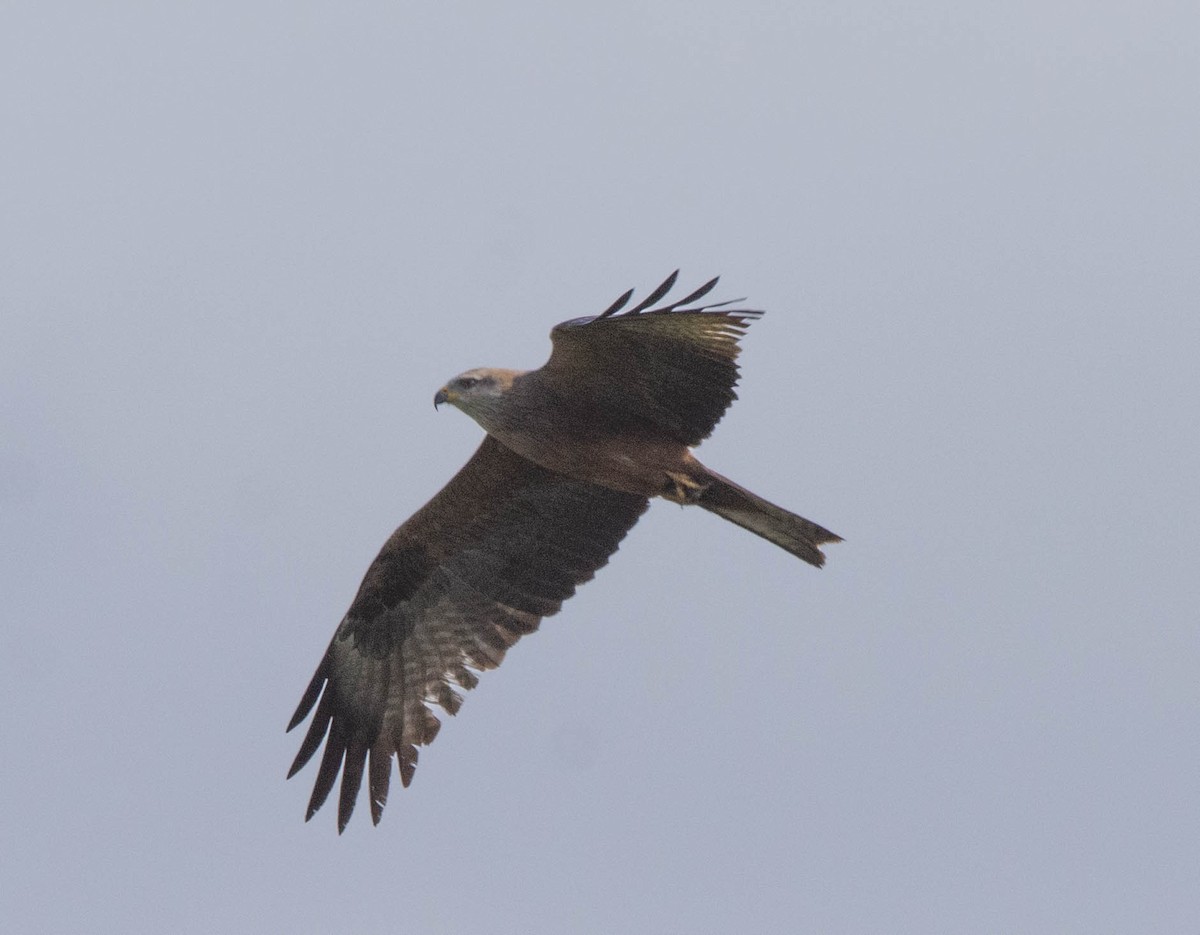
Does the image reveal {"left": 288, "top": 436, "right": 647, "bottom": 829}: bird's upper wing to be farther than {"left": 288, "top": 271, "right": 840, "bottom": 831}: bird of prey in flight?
Yes

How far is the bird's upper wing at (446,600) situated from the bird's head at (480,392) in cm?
78

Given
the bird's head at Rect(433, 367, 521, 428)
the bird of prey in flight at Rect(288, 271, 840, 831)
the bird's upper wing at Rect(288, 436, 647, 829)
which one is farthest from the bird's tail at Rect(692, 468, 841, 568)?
the bird's head at Rect(433, 367, 521, 428)

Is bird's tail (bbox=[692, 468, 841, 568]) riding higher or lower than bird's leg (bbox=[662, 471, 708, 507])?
higher

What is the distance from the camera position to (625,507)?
10.5 meters

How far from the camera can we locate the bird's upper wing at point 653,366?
9.20 m

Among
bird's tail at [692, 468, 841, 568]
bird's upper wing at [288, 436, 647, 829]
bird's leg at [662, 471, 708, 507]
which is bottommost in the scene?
bird's upper wing at [288, 436, 647, 829]

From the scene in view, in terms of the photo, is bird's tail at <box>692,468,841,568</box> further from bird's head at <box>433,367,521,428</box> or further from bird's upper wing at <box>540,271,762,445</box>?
bird's head at <box>433,367,521,428</box>

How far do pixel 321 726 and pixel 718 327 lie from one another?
3.61m

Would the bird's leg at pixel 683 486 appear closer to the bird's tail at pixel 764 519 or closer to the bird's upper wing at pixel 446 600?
the bird's tail at pixel 764 519

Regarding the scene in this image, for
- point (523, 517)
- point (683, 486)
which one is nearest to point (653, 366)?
point (683, 486)

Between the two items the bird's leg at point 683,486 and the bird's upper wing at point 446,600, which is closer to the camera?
the bird's leg at point 683,486

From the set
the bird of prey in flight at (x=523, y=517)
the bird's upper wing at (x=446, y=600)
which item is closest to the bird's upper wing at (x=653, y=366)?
the bird of prey in flight at (x=523, y=517)

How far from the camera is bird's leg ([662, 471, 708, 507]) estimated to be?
9672 mm

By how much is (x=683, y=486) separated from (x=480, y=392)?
1193mm
